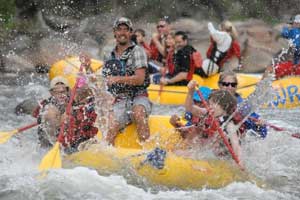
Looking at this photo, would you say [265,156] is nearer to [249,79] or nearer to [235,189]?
[235,189]

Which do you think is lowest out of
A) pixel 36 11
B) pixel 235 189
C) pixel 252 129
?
pixel 235 189

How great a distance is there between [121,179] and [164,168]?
0.36 metres

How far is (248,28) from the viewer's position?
49.4ft

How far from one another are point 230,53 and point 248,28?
14.9 ft

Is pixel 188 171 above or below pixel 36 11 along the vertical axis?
below

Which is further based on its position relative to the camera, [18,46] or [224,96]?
[18,46]

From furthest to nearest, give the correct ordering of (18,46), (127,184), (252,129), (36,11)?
(36,11)
(18,46)
(252,129)
(127,184)

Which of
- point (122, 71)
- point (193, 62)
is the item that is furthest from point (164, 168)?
point (193, 62)

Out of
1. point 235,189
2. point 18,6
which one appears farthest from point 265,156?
point 18,6

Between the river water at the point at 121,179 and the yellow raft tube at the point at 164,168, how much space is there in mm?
68

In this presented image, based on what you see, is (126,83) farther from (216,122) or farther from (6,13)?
(6,13)

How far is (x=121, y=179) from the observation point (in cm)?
548

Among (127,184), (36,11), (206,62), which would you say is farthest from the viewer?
(36,11)

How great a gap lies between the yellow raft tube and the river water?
0.22ft
